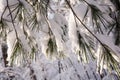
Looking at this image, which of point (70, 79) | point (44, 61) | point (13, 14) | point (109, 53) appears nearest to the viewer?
point (109, 53)

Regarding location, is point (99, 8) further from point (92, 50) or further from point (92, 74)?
point (92, 74)

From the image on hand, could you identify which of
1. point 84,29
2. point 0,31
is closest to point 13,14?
point 0,31

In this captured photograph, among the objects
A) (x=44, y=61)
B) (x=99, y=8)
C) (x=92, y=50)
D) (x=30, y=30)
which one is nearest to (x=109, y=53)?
(x=92, y=50)

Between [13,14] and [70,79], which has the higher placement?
[13,14]

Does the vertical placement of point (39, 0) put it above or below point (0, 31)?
above

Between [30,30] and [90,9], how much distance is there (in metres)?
0.35

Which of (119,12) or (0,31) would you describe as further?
(119,12)

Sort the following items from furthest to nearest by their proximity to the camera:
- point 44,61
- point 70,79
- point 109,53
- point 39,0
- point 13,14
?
1. point 44,61
2. point 70,79
3. point 39,0
4. point 13,14
5. point 109,53

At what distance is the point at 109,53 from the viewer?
101 centimetres

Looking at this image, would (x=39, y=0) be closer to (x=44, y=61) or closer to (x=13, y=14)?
(x=13, y=14)

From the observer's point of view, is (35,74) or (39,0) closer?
(39,0)

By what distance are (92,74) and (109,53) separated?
407 centimetres

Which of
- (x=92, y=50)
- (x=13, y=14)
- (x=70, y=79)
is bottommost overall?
(x=70, y=79)

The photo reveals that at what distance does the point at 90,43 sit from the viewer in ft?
3.70
